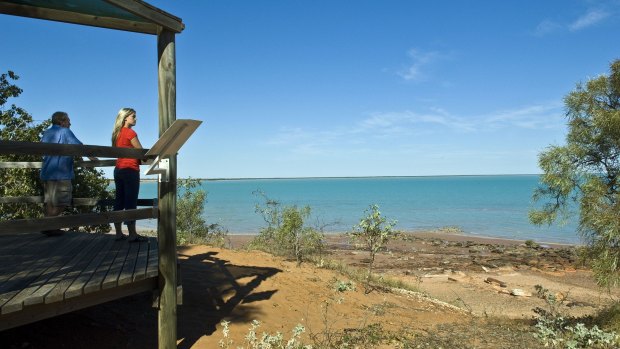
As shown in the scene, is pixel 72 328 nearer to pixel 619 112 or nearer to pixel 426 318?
pixel 426 318

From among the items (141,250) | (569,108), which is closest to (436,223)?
(569,108)

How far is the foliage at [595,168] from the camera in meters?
9.16

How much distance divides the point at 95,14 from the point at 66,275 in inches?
121

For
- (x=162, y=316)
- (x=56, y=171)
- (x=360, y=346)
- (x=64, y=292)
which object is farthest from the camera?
(x=56, y=171)

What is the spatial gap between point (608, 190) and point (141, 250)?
9496mm

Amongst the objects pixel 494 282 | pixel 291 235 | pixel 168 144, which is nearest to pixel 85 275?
pixel 168 144

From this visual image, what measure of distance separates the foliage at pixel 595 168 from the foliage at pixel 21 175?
1063 centimetres

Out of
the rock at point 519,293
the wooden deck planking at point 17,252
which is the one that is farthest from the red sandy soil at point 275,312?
the wooden deck planking at point 17,252

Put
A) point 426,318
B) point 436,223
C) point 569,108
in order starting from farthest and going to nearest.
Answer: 1. point 436,223
2. point 569,108
3. point 426,318

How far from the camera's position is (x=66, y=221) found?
3922 millimetres

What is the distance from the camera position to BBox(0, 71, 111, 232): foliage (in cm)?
928

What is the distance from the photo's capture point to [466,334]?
718 cm

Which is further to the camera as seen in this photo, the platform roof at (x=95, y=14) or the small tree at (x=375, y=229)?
the small tree at (x=375, y=229)

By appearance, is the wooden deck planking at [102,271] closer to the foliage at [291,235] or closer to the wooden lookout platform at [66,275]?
the wooden lookout platform at [66,275]
